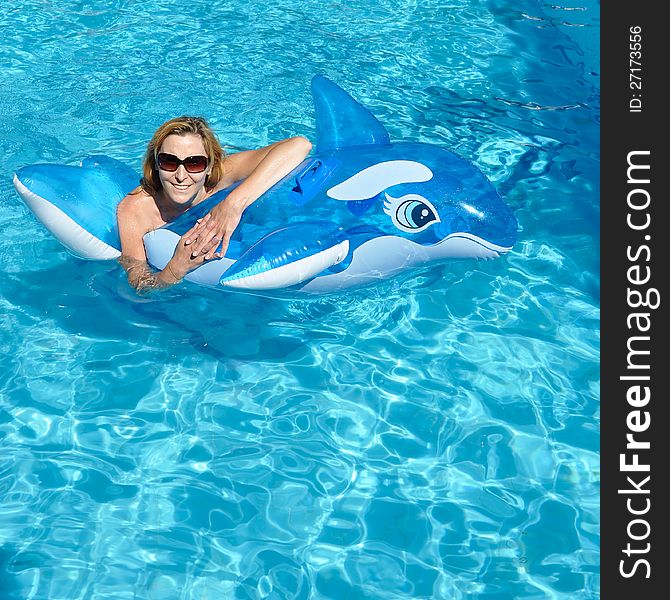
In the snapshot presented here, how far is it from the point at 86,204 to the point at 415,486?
78.2 inches

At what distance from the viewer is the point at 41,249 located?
15.3ft

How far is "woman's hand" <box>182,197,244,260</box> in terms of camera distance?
149 inches

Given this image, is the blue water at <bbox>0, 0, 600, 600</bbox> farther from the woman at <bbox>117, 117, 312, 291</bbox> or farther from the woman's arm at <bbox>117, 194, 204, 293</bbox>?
the woman at <bbox>117, 117, 312, 291</bbox>

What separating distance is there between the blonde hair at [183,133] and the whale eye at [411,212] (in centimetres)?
83

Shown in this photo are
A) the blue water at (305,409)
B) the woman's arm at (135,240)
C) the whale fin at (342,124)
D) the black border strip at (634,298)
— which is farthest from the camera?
the whale fin at (342,124)

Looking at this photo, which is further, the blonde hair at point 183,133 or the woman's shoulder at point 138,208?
the woman's shoulder at point 138,208

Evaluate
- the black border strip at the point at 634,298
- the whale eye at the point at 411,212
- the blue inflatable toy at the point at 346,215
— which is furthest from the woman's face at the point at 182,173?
the black border strip at the point at 634,298

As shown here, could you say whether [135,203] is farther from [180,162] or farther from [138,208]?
[180,162]

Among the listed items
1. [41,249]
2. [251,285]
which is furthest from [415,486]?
[41,249]

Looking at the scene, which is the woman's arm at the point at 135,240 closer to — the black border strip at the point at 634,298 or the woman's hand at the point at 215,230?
the woman's hand at the point at 215,230

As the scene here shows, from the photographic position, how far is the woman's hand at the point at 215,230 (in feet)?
12.4

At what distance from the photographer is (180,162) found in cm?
382

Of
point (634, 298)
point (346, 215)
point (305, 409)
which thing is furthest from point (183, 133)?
point (634, 298)

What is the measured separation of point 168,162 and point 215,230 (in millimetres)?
361
